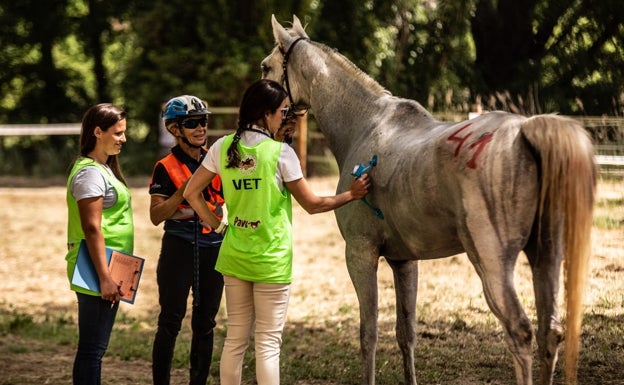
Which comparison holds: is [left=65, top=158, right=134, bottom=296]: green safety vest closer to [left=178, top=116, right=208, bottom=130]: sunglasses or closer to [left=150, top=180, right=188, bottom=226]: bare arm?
[left=150, top=180, right=188, bottom=226]: bare arm

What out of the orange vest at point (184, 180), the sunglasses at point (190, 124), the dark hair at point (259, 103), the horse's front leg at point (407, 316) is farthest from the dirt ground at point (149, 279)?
the dark hair at point (259, 103)

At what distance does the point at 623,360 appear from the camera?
5.40 metres

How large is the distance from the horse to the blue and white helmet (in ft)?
2.80

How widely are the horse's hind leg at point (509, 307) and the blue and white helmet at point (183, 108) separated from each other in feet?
5.58

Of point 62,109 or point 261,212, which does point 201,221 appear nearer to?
point 261,212

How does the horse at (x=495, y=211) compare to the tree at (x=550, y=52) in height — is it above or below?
below

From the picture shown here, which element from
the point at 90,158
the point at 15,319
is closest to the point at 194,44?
the point at 15,319

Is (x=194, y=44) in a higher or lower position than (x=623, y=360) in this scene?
higher

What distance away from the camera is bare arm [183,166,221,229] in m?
4.15

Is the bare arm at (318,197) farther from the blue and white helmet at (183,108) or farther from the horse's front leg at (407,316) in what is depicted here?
the blue and white helmet at (183,108)

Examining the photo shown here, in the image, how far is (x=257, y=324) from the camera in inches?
160

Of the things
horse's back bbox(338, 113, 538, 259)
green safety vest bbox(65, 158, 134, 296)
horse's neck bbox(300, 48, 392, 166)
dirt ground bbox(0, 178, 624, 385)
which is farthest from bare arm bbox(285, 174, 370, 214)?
dirt ground bbox(0, 178, 624, 385)

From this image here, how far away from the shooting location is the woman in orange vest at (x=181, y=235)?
468 centimetres

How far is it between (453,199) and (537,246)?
406 millimetres
